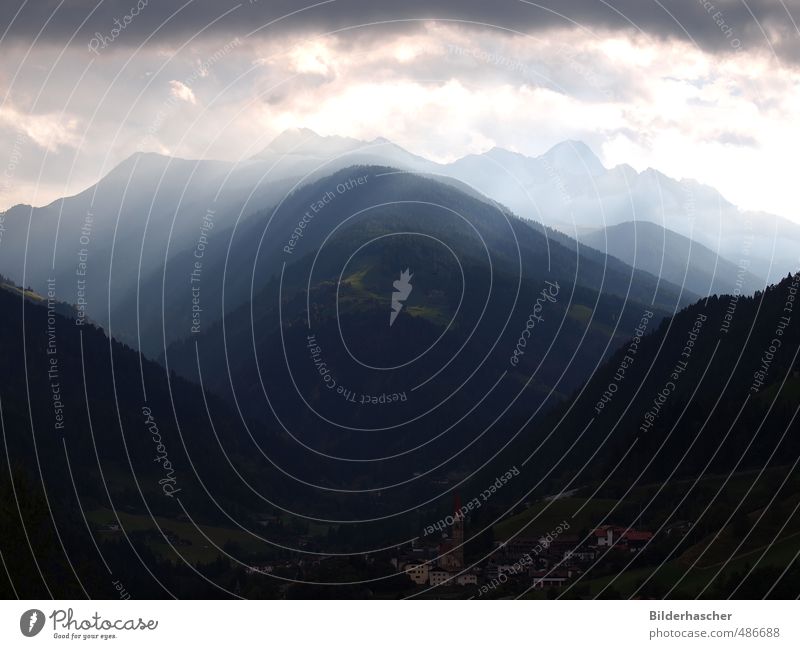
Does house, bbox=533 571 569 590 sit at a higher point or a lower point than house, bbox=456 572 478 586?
higher

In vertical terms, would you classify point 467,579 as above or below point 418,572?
below

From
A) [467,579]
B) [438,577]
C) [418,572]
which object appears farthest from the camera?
[418,572]

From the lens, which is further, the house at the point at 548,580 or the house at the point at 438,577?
the house at the point at 438,577

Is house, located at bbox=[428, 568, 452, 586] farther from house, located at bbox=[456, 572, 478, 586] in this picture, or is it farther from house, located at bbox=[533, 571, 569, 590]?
house, located at bbox=[533, 571, 569, 590]

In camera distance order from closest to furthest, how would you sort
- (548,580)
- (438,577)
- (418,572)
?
(548,580)
(438,577)
(418,572)

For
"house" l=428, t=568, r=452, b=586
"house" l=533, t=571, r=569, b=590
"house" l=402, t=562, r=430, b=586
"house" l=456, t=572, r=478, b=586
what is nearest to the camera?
"house" l=533, t=571, r=569, b=590

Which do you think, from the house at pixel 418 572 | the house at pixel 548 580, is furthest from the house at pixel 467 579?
the house at pixel 548 580

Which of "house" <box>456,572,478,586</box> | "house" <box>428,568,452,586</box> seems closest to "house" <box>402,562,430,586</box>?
"house" <box>428,568,452,586</box>

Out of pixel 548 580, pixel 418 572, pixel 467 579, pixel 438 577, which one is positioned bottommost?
pixel 438 577

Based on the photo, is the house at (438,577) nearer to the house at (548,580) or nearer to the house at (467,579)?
the house at (467,579)

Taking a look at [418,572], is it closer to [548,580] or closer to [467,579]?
[467,579]

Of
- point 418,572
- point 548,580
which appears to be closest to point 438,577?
point 418,572

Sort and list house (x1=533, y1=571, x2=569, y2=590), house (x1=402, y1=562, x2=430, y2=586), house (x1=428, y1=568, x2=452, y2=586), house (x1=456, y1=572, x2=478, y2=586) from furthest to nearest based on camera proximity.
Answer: house (x1=402, y1=562, x2=430, y2=586)
house (x1=428, y1=568, x2=452, y2=586)
house (x1=456, y1=572, x2=478, y2=586)
house (x1=533, y1=571, x2=569, y2=590)
